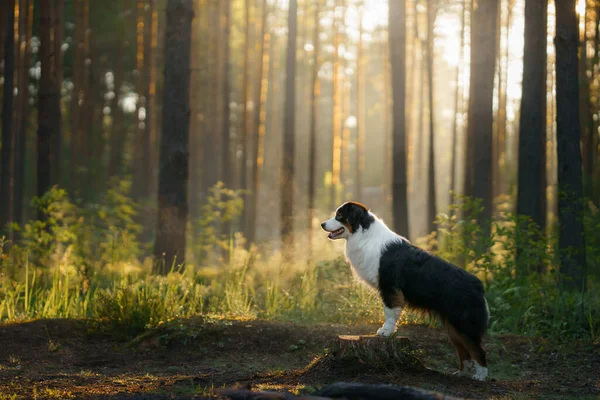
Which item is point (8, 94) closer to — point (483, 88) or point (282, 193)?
point (282, 193)

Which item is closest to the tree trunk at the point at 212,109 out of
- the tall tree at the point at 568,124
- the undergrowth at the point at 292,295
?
the undergrowth at the point at 292,295

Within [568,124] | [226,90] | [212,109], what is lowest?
[568,124]

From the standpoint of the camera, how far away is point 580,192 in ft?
40.3

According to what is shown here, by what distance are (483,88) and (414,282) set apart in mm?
8801

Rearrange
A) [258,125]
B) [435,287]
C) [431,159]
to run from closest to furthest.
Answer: [435,287] → [431,159] → [258,125]

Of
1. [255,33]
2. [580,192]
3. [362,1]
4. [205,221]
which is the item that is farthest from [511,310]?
[255,33]

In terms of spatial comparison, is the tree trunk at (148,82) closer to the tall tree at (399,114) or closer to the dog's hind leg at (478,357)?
the tall tree at (399,114)

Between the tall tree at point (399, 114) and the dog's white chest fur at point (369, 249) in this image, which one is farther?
the tall tree at point (399, 114)

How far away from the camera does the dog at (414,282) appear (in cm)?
757

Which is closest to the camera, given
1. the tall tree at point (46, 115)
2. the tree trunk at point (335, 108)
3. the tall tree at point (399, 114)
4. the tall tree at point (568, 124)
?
the tall tree at point (568, 124)

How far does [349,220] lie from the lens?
8.38m

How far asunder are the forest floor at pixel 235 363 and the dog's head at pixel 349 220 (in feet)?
5.20

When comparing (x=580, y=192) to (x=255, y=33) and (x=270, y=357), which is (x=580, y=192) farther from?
(x=255, y=33)

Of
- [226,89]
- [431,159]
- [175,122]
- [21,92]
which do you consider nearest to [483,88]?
[175,122]
